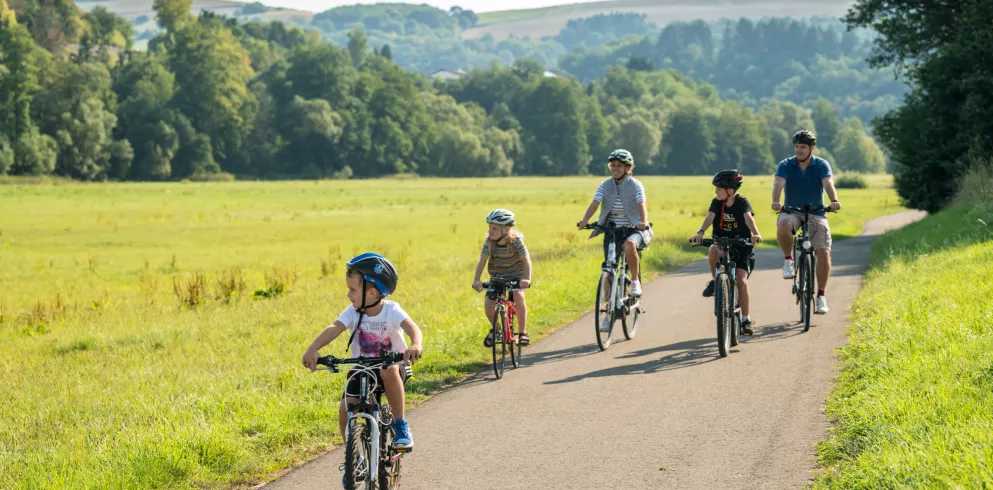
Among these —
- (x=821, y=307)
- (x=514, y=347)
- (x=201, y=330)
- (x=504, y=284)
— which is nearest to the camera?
(x=504, y=284)

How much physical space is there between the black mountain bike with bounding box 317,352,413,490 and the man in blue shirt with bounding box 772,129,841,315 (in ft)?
24.6

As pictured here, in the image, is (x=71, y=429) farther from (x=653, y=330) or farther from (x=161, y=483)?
(x=653, y=330)

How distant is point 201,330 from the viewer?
52.5 ft

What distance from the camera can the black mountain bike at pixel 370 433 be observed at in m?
5.63

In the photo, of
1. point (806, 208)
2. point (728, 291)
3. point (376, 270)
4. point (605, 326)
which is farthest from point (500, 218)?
point (376, 270)

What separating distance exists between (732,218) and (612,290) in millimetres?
Result: 1523

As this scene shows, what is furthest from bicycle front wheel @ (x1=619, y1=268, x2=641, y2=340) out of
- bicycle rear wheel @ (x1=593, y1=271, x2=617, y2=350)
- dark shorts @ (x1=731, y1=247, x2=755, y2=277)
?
dark shorts @ (x1=731, y1=247, x2=755, y2=277)

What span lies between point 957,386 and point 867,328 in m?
3.61

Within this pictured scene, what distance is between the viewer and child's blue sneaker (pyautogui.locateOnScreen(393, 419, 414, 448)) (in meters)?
5.92

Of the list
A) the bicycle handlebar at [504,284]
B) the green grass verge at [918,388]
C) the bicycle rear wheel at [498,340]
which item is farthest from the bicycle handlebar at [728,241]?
the bicycle rear wheel at [498,340]

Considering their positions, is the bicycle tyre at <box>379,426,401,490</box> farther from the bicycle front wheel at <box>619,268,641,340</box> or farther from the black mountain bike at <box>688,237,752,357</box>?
the bicycle front wheel at <box>619,268,641,340</box>

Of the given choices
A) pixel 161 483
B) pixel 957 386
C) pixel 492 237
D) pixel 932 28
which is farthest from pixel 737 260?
pixel 932 28

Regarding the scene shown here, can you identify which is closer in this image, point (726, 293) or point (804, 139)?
point (726, 293)

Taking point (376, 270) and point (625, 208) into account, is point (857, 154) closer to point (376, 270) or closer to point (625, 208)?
point (625, 208)
